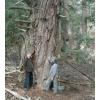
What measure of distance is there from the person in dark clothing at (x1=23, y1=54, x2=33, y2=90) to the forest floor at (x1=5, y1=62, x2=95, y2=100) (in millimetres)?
30

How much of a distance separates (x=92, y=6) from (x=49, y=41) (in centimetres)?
35

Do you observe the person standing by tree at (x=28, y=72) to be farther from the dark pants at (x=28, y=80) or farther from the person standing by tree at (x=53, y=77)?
the person standing by tree at (x=53, y=77)

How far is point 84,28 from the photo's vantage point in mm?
1988

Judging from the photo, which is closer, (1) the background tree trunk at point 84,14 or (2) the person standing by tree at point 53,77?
(2) the person standing by tree at point 53,77

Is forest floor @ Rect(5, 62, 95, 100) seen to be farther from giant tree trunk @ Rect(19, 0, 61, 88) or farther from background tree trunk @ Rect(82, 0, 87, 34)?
background tree trunk @ Rect(82, 0, 87, 34)

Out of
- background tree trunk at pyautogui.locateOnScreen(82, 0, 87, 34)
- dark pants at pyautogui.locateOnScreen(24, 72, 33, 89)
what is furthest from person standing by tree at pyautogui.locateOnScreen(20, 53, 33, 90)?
background tree trunk at pyautogui.locateOnScreen(82, 0, 87, 34)

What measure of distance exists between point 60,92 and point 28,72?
236 mm

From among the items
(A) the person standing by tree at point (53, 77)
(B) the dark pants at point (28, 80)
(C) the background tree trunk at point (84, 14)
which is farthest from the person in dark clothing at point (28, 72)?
(C) the background tree trunk at point (84, 14)

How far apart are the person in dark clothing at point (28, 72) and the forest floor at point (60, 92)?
1.2 inches

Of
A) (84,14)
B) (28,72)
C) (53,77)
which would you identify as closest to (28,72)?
(28,72)

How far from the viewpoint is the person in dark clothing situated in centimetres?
188

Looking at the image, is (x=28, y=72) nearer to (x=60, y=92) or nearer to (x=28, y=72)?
(x=28, y=72)

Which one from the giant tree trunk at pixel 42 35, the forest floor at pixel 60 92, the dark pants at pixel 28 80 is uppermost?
the giant tree trunk at pixel 42 35

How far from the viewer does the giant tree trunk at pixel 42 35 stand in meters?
1.95
